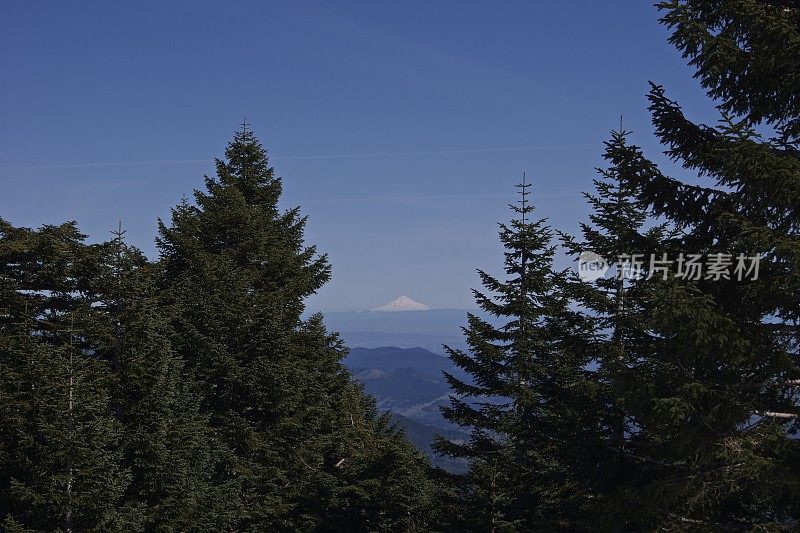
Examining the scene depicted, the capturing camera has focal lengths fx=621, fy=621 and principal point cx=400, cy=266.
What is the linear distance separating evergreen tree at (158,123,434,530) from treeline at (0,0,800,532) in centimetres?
12

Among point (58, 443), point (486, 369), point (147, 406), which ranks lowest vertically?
point (58, 443)

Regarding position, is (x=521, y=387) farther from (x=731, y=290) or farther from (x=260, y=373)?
(x=260, y=373)

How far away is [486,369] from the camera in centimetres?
1820

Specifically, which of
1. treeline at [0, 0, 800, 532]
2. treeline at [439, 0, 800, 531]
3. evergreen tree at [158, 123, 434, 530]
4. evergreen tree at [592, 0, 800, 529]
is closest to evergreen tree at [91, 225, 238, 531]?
treeline at [0, 0, 800, 532]

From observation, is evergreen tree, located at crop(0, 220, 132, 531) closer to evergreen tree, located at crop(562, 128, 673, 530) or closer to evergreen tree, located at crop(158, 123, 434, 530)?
evergreen tree, located at crop(158, 123, 434, 530)

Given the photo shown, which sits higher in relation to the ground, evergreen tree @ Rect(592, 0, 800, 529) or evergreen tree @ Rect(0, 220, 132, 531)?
evergreen tree @ Rect(592, 0, 800, 529)

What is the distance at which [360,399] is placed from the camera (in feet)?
141

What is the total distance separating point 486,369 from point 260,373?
415 inches

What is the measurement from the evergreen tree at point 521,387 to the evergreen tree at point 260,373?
4979 millimetres

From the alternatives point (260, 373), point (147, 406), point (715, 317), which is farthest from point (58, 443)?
point (715, 317)

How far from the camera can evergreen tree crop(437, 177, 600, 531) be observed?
16.2m

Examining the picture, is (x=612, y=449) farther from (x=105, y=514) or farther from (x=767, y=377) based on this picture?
(x=105, y=514)

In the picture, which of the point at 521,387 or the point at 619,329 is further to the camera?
the point at 521,387

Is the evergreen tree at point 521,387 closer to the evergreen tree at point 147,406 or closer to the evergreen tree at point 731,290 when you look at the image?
the evergreen tree at point 731,290
